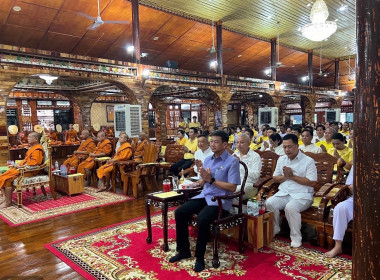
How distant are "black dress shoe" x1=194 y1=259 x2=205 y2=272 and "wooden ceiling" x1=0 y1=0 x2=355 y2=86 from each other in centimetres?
691

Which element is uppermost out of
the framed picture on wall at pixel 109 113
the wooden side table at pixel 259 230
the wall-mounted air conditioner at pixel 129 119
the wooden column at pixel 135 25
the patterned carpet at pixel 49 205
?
the wooden column at pixel 135 25

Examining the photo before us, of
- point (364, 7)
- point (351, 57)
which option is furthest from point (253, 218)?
point (351, 57)

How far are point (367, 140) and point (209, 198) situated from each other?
198cm

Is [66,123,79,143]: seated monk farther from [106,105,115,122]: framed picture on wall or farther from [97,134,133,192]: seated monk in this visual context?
[97,134,133,192]: seated monk

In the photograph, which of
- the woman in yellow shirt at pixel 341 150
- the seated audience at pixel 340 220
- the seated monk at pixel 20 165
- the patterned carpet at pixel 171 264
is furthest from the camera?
the seated monk at pixel 20 165

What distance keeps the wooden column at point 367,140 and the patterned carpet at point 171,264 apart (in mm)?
1679

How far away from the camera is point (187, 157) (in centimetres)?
626

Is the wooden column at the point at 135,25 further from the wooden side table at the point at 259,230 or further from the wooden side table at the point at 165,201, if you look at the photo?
the wooden side table at the point at 259,230

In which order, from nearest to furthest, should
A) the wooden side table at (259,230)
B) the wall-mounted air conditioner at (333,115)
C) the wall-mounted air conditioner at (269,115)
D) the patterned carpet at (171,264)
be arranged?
the patterned carpet at (171,264) < the wooden side table at (259,230) < the wall-mounted air conditioner at (269,115) < the wall-mounted air conditioner at (333,115)

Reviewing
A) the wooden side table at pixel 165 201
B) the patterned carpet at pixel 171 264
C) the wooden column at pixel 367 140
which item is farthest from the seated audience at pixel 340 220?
the wooden column at pixel 367 140

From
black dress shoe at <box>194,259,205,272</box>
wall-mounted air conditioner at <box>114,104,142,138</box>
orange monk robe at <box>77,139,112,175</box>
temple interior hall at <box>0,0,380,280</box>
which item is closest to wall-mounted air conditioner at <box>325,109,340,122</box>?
temple interior hall at <box>0,0,380,280</box>

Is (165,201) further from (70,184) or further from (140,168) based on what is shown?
(70,184)

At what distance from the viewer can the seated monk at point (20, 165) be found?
465 centimetres

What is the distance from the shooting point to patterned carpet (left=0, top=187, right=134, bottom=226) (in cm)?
418
